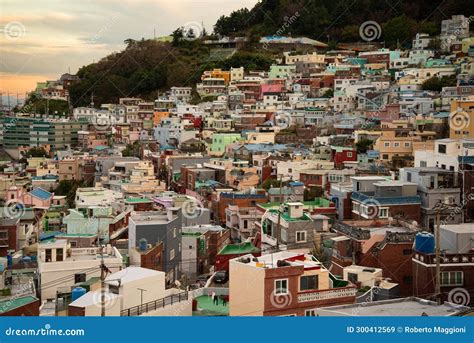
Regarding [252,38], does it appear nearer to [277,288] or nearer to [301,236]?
[301,236]

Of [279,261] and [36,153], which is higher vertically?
[279,261]

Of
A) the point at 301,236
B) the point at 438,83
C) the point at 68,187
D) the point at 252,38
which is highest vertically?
the point at 252,38

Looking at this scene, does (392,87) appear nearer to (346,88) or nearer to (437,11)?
(346,88)

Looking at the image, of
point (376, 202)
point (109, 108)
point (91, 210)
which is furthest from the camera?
point (109, 108)

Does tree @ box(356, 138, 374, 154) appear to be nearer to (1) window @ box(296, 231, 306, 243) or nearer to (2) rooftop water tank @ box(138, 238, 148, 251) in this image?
(1) window @ box(296, 231, 306, 243)

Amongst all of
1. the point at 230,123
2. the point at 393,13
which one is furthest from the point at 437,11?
the point at 230,123

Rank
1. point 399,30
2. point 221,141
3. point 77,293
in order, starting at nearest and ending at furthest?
1. point 77,293
2. point 221,141
3. point 399,30

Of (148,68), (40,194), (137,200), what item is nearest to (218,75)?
(148,68)
